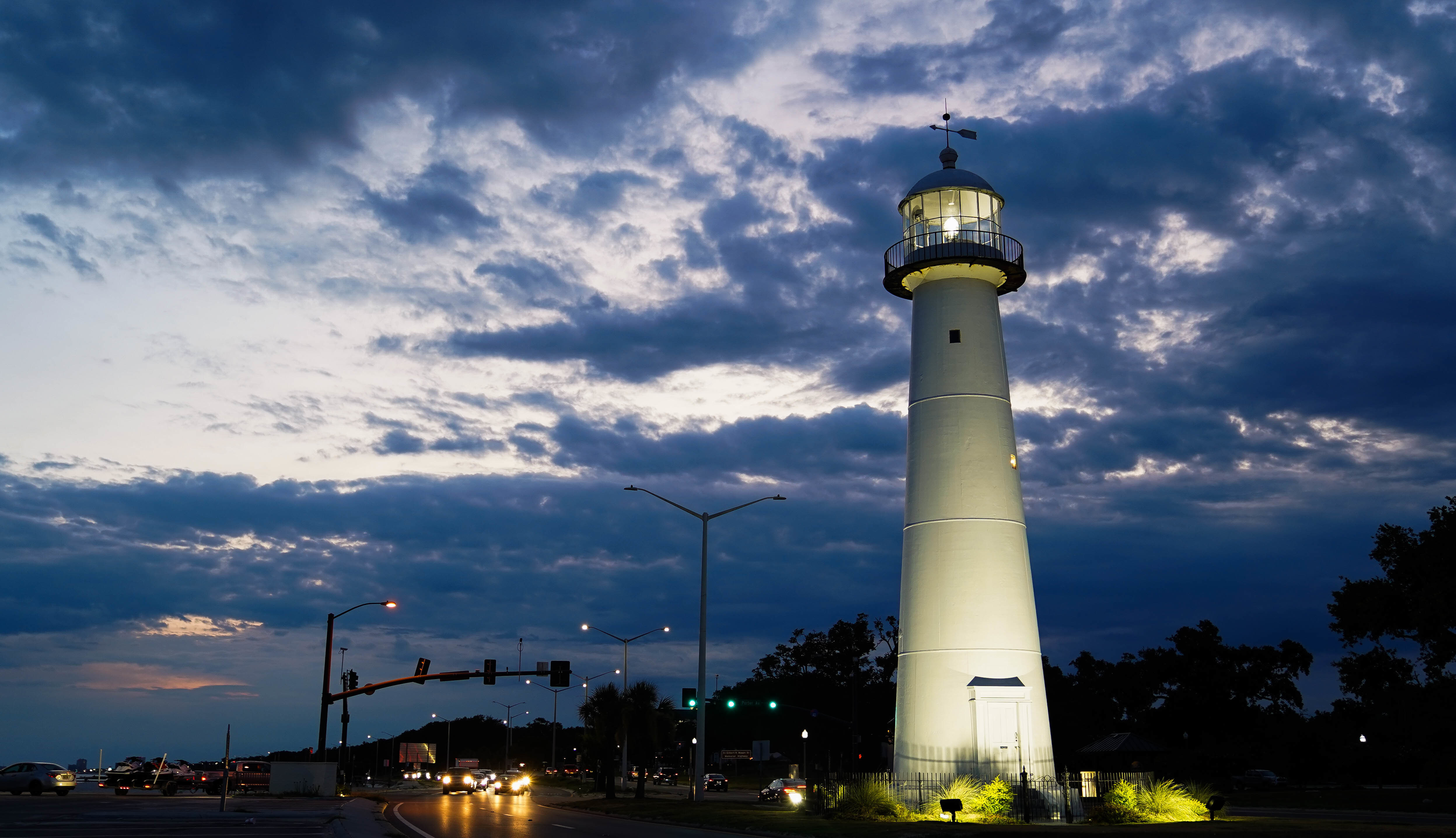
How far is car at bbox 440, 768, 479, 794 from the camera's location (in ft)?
246

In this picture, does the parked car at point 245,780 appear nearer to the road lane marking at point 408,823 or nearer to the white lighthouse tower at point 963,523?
the road lane marking at point 408,823

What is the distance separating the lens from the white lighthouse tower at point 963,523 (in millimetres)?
32250

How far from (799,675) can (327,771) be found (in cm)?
7774

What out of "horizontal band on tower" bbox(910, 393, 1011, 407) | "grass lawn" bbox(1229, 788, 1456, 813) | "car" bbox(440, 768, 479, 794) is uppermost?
"horizontal band on tower" bbox(910, 393, 1011, 407)

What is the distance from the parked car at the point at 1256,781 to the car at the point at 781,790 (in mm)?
26623

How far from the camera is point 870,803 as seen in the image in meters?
32.5

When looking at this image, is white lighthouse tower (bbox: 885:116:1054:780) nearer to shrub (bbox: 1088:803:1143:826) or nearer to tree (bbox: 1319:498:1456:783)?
shrub (bbox: 1088:803:1143:826)

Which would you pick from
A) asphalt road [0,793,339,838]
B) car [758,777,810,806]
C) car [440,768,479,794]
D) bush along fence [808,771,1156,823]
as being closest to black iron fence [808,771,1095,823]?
bush along fence [808,771,1156,823]

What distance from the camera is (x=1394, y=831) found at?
2519 centimetres

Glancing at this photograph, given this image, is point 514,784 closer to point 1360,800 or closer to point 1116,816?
point 1360,800

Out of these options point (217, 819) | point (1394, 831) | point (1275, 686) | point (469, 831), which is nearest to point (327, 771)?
point (217, 819)

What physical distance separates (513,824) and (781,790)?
26.2 m

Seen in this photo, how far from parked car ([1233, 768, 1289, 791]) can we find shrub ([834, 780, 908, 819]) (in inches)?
1635

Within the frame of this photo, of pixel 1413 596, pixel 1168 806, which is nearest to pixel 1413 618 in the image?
pixel 1413 596
